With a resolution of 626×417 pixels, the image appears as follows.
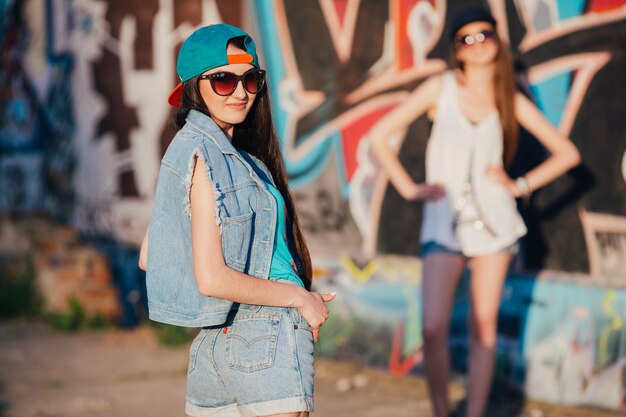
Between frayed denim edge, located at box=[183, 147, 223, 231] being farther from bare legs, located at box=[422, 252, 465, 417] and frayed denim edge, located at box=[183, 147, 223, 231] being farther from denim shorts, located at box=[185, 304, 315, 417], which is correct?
bare legs, located at box=[422, 252, 465, 417]

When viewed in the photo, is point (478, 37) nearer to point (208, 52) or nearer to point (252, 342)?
point (208, 52)

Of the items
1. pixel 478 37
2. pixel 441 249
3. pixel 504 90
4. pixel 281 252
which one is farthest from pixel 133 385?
pixel 281 252

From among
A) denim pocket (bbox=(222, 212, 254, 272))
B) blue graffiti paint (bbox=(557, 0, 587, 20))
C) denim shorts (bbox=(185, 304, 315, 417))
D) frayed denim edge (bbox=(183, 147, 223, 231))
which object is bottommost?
denim shorts (bbox=(185, 304, 315, 417))

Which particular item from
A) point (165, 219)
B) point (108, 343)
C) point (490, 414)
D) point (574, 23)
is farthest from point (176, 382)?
point (165, 219)

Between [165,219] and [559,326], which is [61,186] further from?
[165,219]

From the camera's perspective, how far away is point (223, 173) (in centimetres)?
268

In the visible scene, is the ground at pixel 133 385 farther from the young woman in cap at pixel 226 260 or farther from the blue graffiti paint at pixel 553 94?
the young woman in cap at pixel 226 260

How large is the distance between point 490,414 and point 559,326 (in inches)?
26.3

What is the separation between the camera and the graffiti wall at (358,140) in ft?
18.5

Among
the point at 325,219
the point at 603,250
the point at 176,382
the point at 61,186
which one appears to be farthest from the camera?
the point at 61,186

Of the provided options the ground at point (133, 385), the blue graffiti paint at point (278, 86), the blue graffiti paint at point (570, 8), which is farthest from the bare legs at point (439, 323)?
the blue graffiti paint at point (278, 86)

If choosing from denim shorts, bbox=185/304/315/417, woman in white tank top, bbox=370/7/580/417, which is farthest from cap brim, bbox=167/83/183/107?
woman in white tank top, bbox=370/7/580/417

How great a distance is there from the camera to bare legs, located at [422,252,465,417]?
5094 millimetres

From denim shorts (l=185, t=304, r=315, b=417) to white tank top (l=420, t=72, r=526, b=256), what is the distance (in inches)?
94.5
